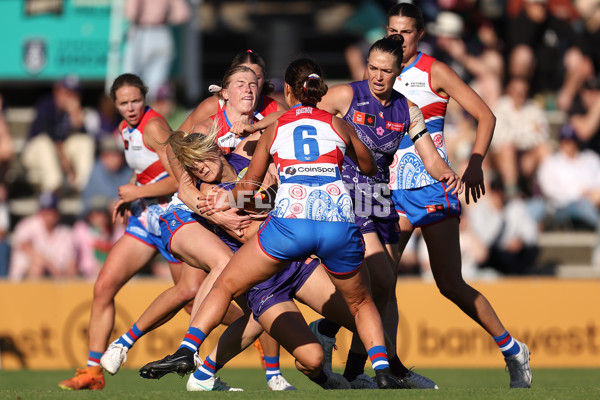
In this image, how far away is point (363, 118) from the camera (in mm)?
6668

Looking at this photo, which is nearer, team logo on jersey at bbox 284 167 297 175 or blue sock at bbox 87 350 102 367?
team logo on jersey at bbox 284 167 297 175

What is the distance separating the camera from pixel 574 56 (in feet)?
47.1

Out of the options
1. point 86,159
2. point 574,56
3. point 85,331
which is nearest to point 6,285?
point 85,331

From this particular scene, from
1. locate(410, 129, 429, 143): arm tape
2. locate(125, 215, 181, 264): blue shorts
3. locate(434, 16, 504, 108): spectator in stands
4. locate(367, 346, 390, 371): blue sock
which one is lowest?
locate(367, 346, 390, 371): blue sock

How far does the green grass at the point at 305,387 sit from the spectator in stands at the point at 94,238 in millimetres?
1719

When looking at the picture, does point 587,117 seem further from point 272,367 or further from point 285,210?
point 285,210

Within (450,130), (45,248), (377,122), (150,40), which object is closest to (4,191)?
(45,248)

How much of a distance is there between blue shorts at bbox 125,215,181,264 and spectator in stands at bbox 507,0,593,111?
7.86 meters

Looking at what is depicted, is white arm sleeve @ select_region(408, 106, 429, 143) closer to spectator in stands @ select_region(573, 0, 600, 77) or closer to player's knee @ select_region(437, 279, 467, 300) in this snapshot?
player's knee @ select_region(437, 279, 467, 300)

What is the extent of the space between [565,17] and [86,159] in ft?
24.1

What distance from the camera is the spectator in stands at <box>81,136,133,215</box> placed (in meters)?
12.3

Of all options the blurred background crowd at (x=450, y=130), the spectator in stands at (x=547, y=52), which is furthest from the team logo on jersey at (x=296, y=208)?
the spectator in stands at (x=547, y=52)

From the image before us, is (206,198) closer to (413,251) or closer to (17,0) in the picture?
(413,251)

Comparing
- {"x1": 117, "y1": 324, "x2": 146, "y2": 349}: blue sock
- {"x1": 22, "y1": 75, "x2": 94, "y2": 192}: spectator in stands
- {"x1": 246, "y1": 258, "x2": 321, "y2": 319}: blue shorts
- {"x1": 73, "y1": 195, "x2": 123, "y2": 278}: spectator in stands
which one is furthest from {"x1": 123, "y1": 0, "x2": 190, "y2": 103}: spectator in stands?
{"x1": 246, "y1": 258, "x2": 321, "y2": 319}: blue shorts
